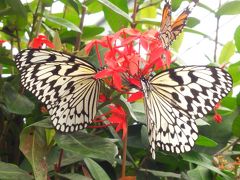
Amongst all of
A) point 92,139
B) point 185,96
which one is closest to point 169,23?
point 185,96

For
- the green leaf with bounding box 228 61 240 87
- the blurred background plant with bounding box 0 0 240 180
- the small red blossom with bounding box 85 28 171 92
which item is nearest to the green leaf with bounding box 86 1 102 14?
the blurred background plant with bounding box 0 0 240 180

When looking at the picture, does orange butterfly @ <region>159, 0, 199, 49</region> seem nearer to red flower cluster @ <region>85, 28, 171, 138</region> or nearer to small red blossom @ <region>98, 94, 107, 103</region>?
red flower cluster @ <region>85, 28, 171, 138</region>

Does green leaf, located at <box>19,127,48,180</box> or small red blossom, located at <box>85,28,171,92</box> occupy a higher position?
small red blossom, located at <box>85,28,171,92</box>

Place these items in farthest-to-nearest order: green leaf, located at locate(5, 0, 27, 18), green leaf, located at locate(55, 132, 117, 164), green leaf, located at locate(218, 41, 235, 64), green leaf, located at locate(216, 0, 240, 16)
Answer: green leaf, located at locate(218, 41, 235, 64)
green leaf, located at locate(216, 0, 240, 16)
green leaf, located at locate(5, 0, 27, 18)
green leaf, located at locate(55, 132, 117, 164)

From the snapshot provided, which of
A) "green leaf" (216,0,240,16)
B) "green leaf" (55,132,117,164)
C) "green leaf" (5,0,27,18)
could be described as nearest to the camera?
"green leaf" (55,132,117,164)

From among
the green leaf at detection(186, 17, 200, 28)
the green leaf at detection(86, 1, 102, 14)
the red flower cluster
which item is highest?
the green leaf at detection(86, 1, 102, 14)

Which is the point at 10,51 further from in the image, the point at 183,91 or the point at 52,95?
the point at 183,91

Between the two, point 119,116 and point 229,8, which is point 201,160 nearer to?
point 119,116

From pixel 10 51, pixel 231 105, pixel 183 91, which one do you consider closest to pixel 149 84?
pixel 183 91

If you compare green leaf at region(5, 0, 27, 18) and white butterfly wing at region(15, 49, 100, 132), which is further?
green leaf at region(5, 0, 27, 18)
